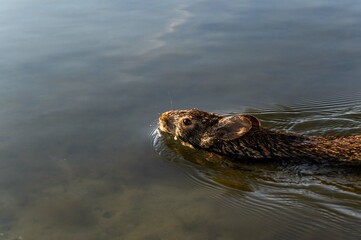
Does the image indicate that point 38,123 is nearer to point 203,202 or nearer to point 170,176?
point 170,176

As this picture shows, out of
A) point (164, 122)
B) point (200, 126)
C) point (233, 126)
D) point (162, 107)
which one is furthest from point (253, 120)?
point (162, 107)

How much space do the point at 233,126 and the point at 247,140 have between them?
0.90 ft

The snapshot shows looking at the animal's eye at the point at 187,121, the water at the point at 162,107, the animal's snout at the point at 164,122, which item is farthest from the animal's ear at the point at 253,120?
the animal's snout at the point at 164,122

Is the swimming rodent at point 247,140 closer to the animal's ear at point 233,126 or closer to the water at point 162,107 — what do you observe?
the animal's ear at point 233,126

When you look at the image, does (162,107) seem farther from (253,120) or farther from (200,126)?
(253,120)

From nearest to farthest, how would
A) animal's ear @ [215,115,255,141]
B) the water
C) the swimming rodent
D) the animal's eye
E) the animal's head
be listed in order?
the water < the swimming rodent < animal's ear @ [215,115,255,141] < the animal's head < the animal's eye

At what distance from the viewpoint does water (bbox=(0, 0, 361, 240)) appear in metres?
5.98

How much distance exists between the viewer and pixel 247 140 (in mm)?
7672

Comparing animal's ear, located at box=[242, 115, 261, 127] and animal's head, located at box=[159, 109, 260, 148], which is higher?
animal's ear, located at box=[242, 115, 261, 127]

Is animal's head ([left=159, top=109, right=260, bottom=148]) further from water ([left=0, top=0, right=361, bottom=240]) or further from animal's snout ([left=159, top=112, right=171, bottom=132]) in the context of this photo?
water ([left=0, top=0, right=361, bottom=240])

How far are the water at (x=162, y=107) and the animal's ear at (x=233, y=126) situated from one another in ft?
1.56

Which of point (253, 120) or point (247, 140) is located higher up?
point (253, 120)

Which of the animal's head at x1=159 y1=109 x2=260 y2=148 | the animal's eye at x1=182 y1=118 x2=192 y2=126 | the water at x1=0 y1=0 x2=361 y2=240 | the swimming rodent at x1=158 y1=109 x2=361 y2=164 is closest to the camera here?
the water at x1=0 y1=0 x2=361 y2=240

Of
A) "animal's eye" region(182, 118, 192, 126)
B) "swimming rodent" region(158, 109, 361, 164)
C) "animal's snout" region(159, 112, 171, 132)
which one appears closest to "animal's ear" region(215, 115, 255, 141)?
"swimming rodent" region(158, 109, 361, 164)
